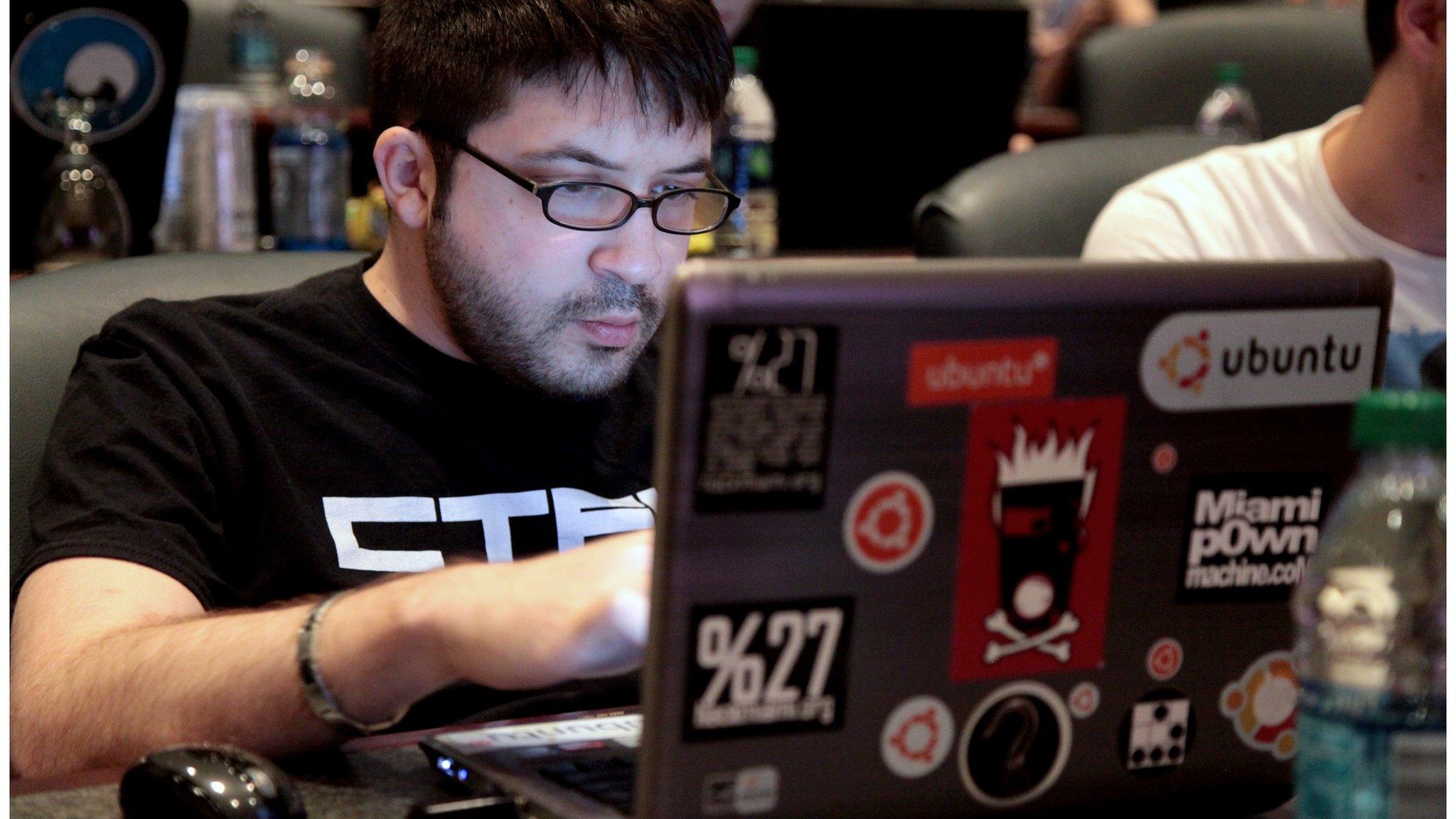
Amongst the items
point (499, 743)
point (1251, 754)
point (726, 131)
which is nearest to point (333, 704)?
point (499, 743)

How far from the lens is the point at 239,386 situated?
1.23m

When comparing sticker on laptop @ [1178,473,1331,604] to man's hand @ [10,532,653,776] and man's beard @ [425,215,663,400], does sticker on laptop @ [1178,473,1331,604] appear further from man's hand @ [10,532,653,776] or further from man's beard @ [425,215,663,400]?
man's beard @ [425,215,663,400]

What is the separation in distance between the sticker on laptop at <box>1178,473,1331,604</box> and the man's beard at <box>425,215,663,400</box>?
61 cm

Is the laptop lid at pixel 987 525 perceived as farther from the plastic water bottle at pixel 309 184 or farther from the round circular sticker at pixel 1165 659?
the plastic water bottle at pixel 309 184

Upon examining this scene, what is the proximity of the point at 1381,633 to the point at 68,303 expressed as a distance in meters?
1.04

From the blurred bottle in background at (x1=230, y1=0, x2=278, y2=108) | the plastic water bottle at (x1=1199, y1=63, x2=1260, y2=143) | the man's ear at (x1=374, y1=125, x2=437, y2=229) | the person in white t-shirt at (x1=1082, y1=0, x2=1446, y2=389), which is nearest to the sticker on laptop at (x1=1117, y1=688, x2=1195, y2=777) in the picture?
the man's ear at (x1=374, y1=125, x2=437, y2=229)

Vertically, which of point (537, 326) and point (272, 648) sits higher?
point (537, 326)

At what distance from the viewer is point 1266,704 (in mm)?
794

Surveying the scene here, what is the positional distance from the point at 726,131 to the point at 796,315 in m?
1.77

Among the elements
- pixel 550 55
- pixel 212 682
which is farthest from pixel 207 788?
pixel 550 55

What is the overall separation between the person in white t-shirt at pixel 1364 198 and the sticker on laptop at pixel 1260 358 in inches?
34.6

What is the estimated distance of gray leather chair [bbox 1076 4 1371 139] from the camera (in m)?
3.10

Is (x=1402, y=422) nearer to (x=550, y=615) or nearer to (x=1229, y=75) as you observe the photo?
(x=550, y=615)

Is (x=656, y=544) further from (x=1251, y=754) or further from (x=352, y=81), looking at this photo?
(x=352, y=81)
